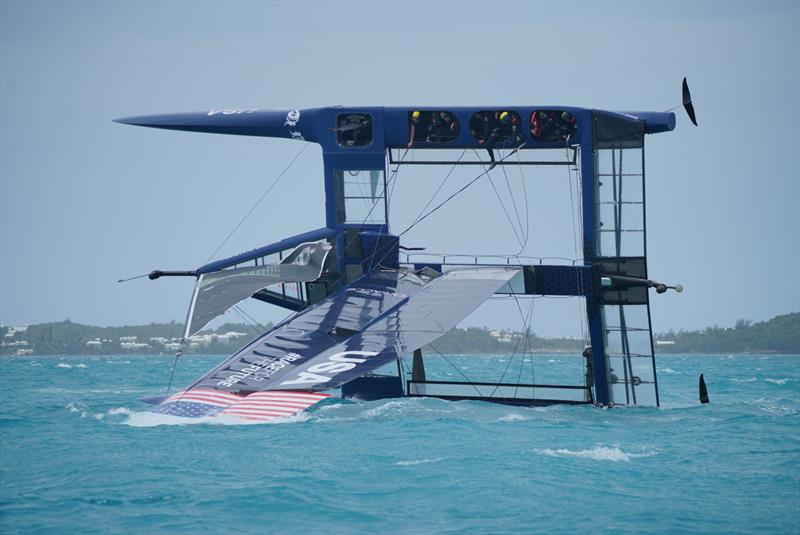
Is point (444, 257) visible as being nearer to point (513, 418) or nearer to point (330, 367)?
point (513, 418)

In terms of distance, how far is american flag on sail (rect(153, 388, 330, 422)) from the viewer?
17.3 meters

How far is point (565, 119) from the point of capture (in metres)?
24.8

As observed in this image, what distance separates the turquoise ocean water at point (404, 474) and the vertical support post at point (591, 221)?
7.87 ft

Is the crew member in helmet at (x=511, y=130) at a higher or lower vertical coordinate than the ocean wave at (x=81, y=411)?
higher

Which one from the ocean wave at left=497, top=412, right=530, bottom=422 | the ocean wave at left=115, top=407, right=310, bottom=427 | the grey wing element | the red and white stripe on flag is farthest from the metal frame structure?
the red and white stripe on flag

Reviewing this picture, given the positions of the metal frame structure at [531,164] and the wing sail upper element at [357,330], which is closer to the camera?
the wing sail upper element at [357,330]

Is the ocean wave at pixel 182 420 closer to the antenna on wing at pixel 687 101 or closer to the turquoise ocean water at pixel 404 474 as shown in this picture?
the turquoise ocean water at pixel 404 474

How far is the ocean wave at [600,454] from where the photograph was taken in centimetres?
1669

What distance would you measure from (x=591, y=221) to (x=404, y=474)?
36.3 feet

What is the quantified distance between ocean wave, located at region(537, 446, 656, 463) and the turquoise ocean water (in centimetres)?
4

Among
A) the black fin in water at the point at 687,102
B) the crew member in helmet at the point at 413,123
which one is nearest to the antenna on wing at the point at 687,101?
the black fin in water at the point at 687,102

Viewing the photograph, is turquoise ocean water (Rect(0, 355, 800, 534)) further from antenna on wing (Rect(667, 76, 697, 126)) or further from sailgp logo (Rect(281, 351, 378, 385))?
antenna on wing (Rect(667, 76, 697, 126))

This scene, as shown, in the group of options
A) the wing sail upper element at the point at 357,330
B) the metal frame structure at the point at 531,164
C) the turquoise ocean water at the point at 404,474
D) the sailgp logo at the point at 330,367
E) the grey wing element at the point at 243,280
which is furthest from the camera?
the metal frame structure at the point at 531,164

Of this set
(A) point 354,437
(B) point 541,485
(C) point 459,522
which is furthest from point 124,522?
(A) point 354,437
